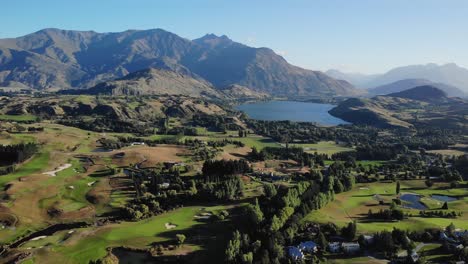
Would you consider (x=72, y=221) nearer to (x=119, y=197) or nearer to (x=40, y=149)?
(x=119, y=197)

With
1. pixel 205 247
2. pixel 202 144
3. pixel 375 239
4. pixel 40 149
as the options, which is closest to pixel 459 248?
pixel 375 239

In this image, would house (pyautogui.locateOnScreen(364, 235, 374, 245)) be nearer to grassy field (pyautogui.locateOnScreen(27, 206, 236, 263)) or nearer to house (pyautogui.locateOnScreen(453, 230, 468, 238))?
house (pyautogui.locateOnScreen(453, 230, 468, 238))

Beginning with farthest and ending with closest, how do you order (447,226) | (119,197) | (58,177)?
(58,177)
(119,197)
(447,226)

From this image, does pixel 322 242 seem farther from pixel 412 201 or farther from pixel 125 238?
pixel 412 201

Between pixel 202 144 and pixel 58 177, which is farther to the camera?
pixel 202 144

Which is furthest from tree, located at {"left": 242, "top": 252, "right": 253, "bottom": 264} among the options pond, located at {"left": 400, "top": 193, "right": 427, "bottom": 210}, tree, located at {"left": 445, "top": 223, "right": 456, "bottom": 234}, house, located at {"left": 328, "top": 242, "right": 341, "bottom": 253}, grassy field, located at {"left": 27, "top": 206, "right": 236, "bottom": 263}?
pond, located at {"left": 400, "top": 193, "right": 427, "bottom": 210}

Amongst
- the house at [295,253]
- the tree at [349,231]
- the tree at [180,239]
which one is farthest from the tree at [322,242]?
the tree at [180,239]

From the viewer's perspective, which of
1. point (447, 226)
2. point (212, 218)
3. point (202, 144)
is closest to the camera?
point (447, 226)
